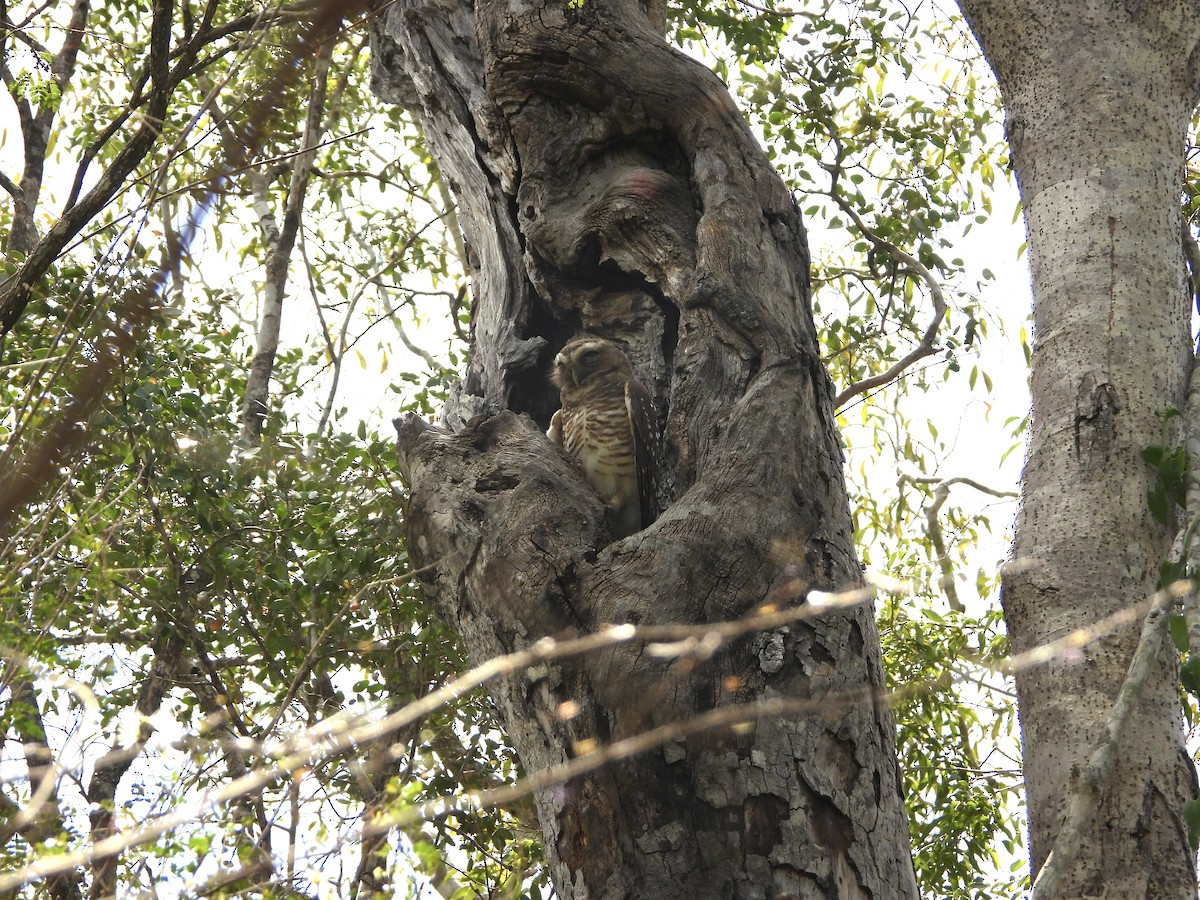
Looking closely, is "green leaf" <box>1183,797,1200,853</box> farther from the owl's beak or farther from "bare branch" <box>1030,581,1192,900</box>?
the owl's beak

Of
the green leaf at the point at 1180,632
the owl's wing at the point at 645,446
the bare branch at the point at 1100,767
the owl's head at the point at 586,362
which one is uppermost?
the owl's head at the point at 586,362

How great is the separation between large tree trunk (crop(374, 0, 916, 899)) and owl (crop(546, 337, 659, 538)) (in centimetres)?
9

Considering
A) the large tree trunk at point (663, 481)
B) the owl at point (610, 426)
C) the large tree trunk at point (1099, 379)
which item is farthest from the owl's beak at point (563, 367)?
the large tree trunk at point (1099, 379)

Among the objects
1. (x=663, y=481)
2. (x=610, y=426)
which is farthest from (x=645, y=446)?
(x=610, y=426)

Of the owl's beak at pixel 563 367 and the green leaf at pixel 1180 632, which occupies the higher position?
the owl's beak at pixel 563 367

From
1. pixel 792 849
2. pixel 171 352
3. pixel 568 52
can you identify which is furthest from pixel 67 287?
pixel 792 849

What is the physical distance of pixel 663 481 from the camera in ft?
11.2

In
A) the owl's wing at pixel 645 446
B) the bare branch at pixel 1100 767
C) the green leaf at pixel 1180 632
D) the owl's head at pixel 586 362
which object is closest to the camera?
the bare branch at pixel 1100 767

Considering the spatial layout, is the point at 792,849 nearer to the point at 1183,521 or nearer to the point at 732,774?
the point at 732,774

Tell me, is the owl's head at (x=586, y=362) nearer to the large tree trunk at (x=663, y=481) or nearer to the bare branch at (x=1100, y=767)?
the large tree trunk at (x=663, y=481)

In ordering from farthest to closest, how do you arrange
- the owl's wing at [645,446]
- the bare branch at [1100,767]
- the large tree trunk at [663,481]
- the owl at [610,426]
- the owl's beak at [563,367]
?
the owl's beak at [563,367] → the owl at [610,426] → the owl's wing at [645,446] → the large tree trunk at [663,481] → the bare branch at [1100,767]

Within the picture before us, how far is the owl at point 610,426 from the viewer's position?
148 inches

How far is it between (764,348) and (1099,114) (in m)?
1.07

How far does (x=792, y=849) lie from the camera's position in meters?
2.18
